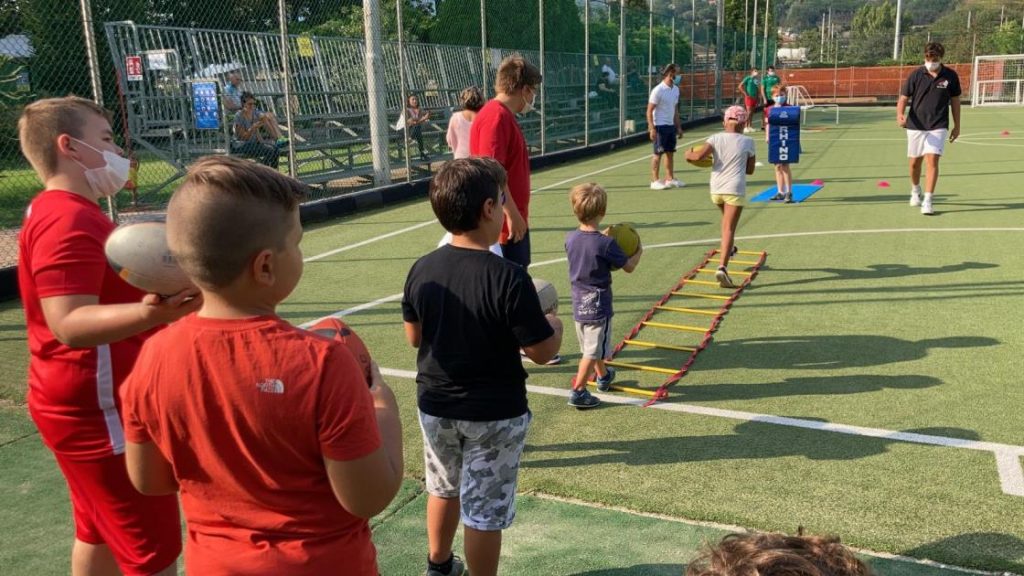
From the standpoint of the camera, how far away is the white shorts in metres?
10.9

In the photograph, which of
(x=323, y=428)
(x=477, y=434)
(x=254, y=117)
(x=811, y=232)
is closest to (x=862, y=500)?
(x=477, y=434)

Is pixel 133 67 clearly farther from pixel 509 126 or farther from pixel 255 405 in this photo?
pixel 255 405

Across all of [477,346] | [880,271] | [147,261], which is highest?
[147,261]

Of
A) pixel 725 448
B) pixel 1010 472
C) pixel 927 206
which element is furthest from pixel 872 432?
pixel 927 206

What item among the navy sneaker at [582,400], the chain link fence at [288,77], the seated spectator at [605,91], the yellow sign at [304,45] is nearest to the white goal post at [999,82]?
the seated spectator at [605,91]

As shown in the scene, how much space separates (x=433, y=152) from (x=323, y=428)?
16.3 meters

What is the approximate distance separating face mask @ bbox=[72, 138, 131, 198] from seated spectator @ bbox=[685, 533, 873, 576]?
2201 mm

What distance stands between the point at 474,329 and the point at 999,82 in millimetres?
47290

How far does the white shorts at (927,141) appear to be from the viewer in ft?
35.8

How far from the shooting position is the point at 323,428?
1659mm

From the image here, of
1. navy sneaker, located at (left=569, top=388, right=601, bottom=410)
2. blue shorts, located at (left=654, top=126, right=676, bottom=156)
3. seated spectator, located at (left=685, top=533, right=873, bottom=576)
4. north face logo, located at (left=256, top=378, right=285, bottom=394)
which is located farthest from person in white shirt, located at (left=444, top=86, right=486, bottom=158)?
seated spectator, located at (left=685, top=533, right=873, bottom=576)

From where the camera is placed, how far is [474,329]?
117 inches

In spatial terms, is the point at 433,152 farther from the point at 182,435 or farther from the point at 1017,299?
the point at 182,435

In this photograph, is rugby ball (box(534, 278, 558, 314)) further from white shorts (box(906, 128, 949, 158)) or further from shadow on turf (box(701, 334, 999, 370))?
white shorts (box(906, 128, 949, 158))
